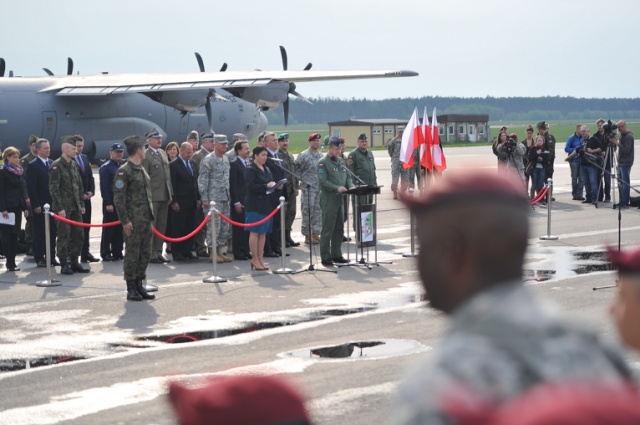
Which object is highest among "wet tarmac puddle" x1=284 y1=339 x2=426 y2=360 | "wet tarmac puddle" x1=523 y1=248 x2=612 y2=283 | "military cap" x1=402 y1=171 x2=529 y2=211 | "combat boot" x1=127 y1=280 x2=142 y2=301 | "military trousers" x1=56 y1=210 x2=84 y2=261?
"military cap" x1=402 y1=171 x2=529 y2=211

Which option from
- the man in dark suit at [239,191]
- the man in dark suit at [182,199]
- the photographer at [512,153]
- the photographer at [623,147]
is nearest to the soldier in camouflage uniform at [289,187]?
the man in dark suit at [239,191]

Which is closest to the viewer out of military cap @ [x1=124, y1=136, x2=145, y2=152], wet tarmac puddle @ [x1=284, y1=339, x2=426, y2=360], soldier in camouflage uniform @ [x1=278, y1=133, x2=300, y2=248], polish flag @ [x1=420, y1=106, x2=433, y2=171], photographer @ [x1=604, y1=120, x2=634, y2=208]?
wet tarmac puddle @ [x1=284, y1=339, x2=426, y2=360]

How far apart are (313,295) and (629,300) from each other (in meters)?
10.9

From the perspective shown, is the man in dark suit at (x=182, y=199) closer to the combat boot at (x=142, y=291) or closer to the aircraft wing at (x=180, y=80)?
the combat boot at (x=142, y=291)

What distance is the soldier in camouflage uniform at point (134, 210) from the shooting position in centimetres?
1323

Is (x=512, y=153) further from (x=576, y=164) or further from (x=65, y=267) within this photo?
(x=65, y=267)

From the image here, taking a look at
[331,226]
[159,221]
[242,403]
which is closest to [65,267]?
[159,221]

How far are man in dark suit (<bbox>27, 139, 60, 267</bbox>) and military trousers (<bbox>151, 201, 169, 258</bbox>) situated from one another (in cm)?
161

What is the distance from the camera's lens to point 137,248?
13.2m

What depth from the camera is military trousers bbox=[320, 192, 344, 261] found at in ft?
54.2

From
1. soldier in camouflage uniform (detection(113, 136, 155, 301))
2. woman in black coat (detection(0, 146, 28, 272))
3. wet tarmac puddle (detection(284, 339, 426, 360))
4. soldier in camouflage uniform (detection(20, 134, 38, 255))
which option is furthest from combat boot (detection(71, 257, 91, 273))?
wet tarmac puddle (detection(284, 339, 426, 360))

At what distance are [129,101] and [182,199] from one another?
2148cm

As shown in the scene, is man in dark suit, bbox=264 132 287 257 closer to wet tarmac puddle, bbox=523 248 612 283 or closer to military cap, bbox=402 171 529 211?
wet tarmac puddle, bbox=523 248 612 283

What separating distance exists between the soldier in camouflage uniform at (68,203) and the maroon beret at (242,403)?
14550mm
